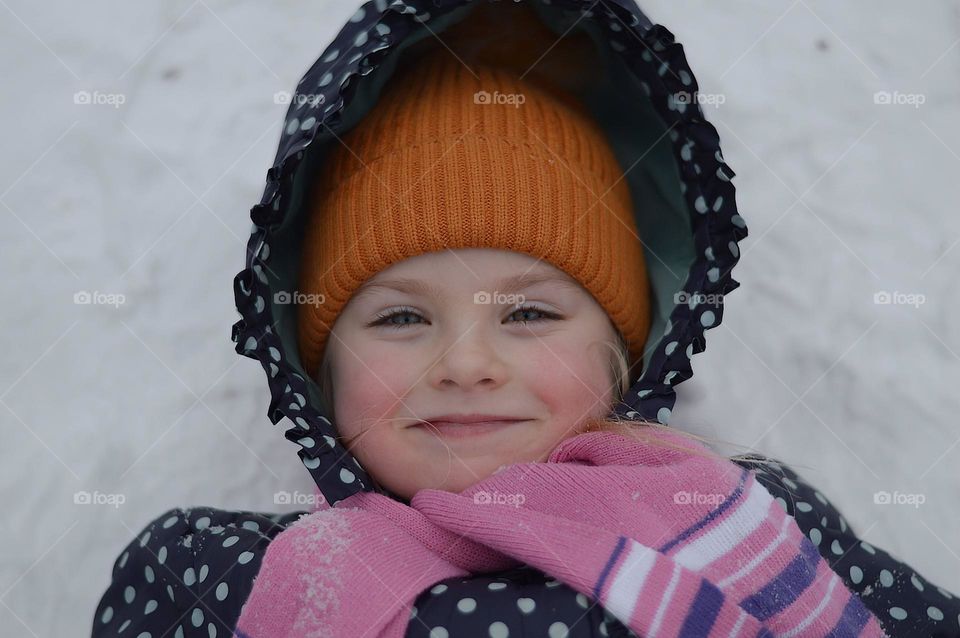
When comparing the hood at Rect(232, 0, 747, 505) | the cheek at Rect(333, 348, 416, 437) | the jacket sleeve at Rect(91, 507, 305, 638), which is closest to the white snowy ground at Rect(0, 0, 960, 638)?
the jacket sleeve at Rect(91, 507, 305, 638)

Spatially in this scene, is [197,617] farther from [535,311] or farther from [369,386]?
[535,311]

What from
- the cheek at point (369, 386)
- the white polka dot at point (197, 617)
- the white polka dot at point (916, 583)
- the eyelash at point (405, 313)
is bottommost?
the white polka dot at point (197, 617)

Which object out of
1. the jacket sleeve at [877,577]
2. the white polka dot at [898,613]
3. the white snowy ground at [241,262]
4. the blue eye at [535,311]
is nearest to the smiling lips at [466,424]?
the blue eye at [535,311]

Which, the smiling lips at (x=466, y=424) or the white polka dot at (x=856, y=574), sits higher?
the white polka dot at (x=856, y=574)

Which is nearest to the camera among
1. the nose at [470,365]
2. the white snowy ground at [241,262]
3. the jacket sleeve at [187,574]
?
the nose at [470,365]

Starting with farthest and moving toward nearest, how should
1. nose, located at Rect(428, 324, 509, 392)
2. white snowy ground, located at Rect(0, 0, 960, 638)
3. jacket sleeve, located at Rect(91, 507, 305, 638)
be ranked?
white snowy ground, located at Rect(0, 0, 960, 638), jacket sleeve, located at Rect(91, 507, 305, 638), nose, located at Rect(428, 324, 509, 392)

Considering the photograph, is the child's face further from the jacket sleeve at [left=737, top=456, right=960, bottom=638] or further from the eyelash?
the jacket sleeve at [left=737, top=456, right=960, bottom=638]

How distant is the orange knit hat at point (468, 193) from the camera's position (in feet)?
5.16

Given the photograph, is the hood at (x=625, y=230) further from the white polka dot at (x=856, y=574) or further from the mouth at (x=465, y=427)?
the white polka dot at (x=856, y=574)

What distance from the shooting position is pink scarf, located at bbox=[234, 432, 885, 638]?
1359 mm

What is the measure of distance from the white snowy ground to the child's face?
50 cm

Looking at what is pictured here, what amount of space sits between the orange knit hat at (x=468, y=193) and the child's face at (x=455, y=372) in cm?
4

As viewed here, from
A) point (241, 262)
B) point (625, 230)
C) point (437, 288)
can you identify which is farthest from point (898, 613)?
point (241, 262)

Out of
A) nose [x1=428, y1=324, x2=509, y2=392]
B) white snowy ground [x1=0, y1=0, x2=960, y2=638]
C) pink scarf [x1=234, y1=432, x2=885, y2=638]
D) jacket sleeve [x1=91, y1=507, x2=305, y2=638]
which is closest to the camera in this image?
pink scarf [x1=234, y1=432, x2=885, y2=638]
